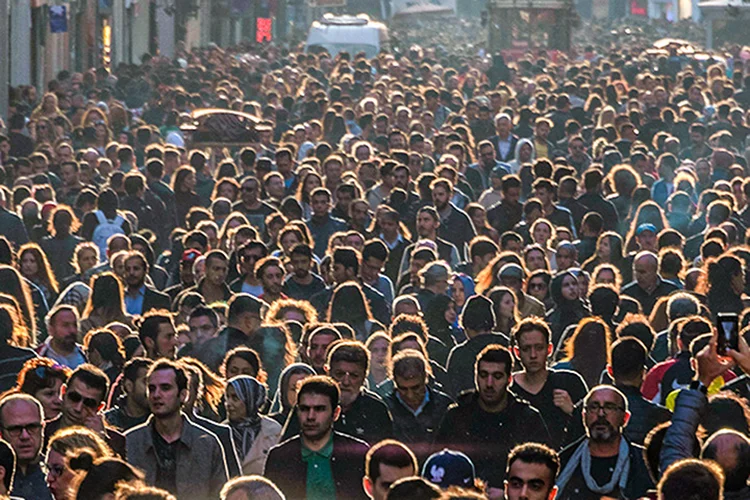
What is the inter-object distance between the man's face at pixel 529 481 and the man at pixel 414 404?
7.58 ft

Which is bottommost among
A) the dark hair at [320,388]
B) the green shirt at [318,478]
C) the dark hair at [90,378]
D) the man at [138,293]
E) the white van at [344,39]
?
the green shirt at [318,478]

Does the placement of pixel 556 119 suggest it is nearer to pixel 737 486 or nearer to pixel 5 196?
pixel 5 196

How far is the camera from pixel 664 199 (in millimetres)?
19703

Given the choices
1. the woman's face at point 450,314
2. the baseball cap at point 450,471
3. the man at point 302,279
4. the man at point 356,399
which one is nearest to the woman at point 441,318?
the woman's face at point 450,314

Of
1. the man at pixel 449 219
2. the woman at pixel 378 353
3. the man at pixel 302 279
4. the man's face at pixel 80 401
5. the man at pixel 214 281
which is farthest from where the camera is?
the man at pixel 449 219

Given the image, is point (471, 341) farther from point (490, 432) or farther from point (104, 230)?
point (104, 230)

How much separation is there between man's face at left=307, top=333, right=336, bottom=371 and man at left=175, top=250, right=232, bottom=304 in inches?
111

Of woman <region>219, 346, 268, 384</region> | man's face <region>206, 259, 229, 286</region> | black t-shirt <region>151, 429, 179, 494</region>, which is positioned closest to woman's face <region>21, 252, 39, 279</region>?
man's face <region>206, 259, 229, 286</region>

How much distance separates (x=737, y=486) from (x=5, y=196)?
1079cm

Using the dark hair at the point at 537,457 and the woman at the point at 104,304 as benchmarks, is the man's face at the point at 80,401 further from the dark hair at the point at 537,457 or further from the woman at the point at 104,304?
the woman at the point at 104,304

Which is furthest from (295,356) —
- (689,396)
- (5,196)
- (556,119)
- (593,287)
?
(556,119)

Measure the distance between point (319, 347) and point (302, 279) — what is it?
328cm

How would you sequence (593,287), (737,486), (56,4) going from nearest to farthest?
1. (737,486)
2. (593,287)
3. (56,4)

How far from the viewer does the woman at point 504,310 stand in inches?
504
